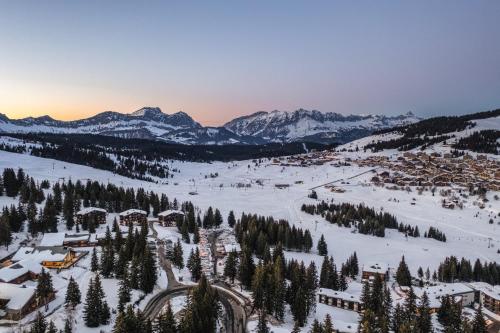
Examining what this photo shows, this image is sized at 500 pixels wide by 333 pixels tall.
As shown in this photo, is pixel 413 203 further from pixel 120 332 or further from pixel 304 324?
pixel 120 332

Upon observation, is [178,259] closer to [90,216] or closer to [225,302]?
[225,302]

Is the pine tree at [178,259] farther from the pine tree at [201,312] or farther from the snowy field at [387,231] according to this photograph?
the pine tree at [201,312]

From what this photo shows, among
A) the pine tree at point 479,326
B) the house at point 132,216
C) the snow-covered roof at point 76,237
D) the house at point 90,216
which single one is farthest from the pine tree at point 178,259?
the pine tree at point 479,326

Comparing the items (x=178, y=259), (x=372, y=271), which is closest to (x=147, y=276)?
(x=178, y=259)

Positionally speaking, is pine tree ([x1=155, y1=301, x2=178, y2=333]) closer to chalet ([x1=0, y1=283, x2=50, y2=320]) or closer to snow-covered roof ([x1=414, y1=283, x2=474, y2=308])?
chalet ([x1=0, y1=283, x2=50, y2=320])

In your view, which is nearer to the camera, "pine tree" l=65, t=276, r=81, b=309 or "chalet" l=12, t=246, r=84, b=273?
"pine tree" l=65, t=276, r=81, b=309

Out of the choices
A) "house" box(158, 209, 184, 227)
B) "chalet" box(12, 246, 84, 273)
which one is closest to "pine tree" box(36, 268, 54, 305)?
"chalet" box(12, 246, 84, 273)
